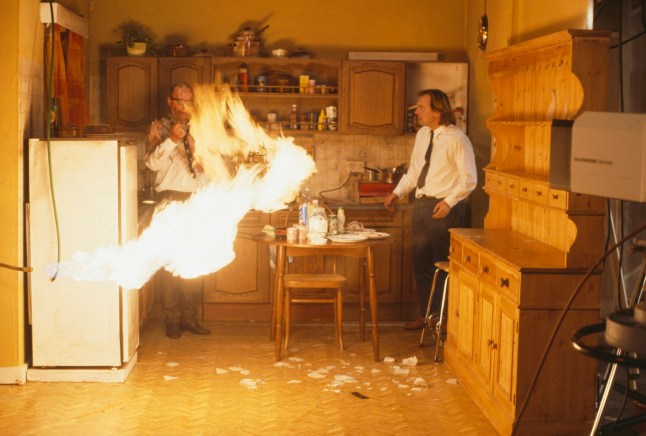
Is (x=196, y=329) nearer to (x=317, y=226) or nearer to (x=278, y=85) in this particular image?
(x=317, y=226)

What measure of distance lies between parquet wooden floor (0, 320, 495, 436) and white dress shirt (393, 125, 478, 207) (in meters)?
1.26

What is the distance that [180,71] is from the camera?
25.4ft

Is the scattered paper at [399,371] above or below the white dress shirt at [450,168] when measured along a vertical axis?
below

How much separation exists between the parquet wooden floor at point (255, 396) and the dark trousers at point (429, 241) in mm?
497

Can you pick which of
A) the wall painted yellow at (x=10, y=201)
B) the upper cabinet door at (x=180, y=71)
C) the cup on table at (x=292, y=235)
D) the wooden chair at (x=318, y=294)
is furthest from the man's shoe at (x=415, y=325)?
the wall painted yellow at (x=10, y=201)

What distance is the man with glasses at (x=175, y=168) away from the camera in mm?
6859

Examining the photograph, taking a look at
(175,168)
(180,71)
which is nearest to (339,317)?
(175,168)

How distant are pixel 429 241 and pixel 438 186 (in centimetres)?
46

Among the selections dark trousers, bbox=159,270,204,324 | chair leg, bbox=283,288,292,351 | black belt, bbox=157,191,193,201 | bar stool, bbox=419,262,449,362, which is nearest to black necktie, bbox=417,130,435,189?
bar stool, bbox=419,262,449,362

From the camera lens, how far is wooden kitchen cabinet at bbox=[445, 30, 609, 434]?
4.54 m

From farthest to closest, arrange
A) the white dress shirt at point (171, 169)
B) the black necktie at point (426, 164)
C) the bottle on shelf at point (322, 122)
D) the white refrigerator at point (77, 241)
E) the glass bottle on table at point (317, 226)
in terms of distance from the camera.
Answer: the bottle on shelf at point (322, 122)
the black necktie at point (426, 164)
the white dress shirt at point (171, 169)
the glass bottle on table at point (317, 226)
the white refrigerator at point (77, 241)

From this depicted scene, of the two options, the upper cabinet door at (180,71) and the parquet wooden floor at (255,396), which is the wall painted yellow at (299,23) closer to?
the upper cabinet door at (180,71)

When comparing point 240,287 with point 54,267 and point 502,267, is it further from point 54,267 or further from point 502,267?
point 502,267

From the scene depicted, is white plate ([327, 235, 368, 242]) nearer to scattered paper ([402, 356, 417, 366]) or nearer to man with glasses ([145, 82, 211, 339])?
scattered paper ([402, 356, 417, 366])
